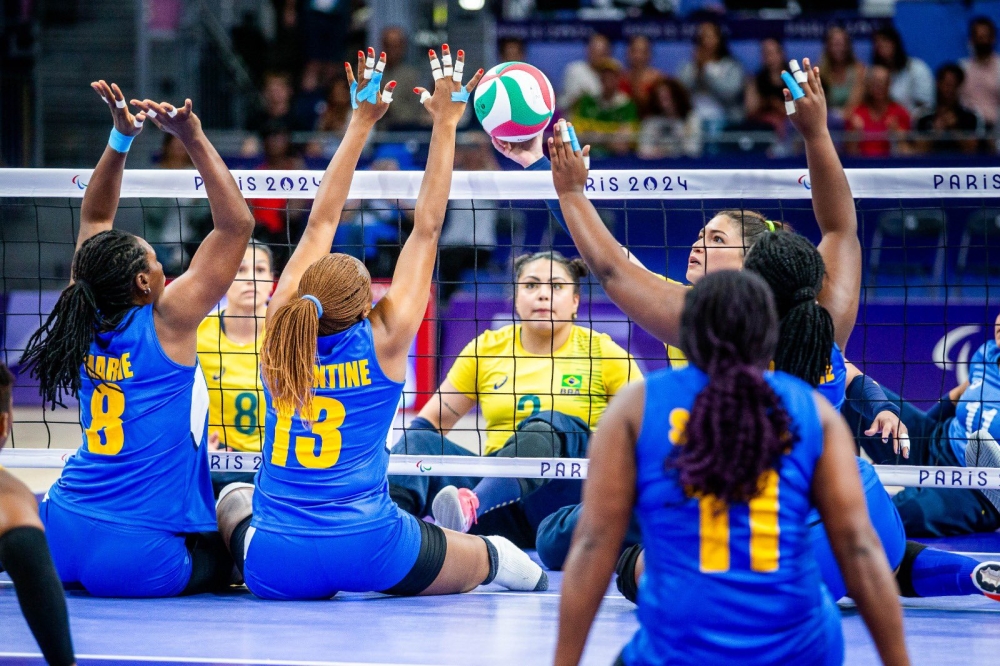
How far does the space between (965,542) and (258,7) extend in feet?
42.5

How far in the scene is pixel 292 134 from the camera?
11.7 metres

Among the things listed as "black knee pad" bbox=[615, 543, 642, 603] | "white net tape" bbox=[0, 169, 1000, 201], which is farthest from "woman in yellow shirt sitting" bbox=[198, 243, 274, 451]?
"black knee pad" bbox=[615, 543, 642, 603]

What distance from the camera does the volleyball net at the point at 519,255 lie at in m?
4.55

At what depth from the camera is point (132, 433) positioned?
3.84m

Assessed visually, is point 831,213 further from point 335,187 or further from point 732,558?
point 335,187

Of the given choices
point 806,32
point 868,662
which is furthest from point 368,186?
point 806,32

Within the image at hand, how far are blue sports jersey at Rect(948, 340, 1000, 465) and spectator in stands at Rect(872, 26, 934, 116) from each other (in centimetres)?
682

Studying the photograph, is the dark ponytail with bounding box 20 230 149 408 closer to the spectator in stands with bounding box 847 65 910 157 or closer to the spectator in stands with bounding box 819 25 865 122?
the spectator in stands with bounding box 847 65 910 157

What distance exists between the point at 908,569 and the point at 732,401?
2.04 meters

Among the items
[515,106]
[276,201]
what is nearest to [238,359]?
[515,106]

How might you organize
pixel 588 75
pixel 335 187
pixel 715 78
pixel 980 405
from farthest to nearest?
pixel 588 75, pixel 715 78, pixel 980 405, pixel 335 187

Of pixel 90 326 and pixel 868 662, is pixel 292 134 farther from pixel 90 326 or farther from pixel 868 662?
pixel 868 662

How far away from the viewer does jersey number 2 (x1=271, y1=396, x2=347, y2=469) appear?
3.66 meters

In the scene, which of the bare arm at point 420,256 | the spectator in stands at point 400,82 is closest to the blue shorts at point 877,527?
the bare arm at point 420,256
